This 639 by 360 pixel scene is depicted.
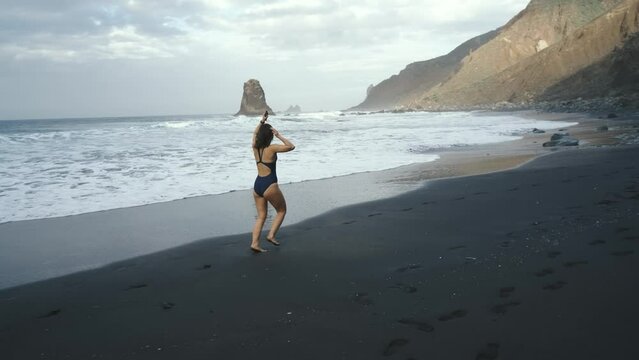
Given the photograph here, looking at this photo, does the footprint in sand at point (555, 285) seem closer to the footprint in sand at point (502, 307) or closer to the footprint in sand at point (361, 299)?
the footprint in sand at point (502, 307)

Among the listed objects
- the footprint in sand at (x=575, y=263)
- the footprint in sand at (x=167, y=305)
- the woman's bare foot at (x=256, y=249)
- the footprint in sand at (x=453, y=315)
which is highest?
the footprint in sand at (x=575, y=263)

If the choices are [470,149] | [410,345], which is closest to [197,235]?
[410,345]

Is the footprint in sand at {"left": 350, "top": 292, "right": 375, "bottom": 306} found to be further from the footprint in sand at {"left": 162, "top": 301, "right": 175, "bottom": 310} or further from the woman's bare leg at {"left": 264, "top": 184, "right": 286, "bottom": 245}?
the woman's bare leg at {"left": 264, "top": 184, "right": 286, "bottom": 245}

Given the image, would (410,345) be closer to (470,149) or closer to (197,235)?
(197,235)

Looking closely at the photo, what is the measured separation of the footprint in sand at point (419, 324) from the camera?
335 cm

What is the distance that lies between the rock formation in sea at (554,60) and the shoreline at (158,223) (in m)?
48.6

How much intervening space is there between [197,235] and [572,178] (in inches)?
296

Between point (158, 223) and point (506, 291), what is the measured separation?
5836mm

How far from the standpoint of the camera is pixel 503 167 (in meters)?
12.2

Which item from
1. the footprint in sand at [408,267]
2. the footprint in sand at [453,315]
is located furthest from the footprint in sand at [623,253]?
the footprint in sand at [453,315]

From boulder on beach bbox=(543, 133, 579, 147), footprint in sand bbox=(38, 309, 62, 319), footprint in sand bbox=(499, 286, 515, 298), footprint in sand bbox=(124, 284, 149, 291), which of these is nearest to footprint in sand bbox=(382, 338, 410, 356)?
footprint in sand bbox=(499, 286, 515, 298)

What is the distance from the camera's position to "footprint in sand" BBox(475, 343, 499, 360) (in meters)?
2.91

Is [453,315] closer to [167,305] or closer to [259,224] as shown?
[167,305]

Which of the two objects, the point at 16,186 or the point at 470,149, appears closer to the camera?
the point at 16,186
